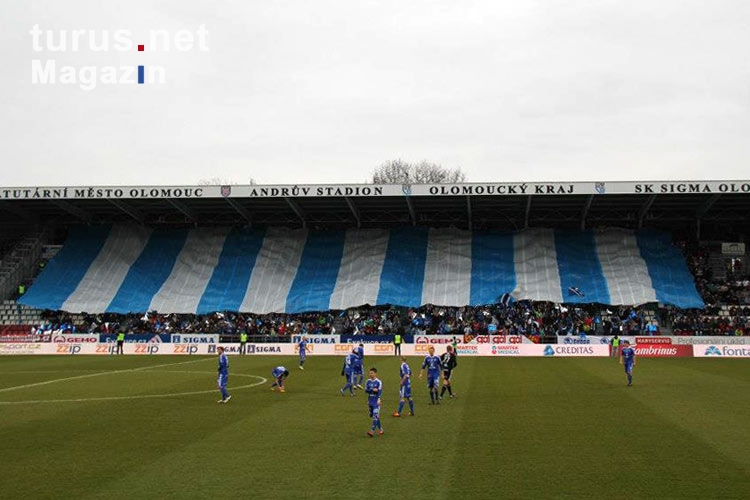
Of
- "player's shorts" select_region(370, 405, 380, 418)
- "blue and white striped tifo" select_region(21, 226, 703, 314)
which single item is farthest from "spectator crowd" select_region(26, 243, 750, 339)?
"player's shorts" select_region(370, 405, 380, 418)

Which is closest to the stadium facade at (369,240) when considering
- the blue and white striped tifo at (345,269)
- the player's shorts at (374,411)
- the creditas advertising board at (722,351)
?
the blue and white striped tifo at (345,269)

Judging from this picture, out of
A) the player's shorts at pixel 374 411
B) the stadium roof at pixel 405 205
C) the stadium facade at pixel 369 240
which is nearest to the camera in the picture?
the player's shorts at pixel 374 411

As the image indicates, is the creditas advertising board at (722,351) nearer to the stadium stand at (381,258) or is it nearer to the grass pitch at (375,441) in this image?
the stadium stand at (381,258)

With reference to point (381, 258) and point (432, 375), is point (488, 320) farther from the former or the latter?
point (432, 375)

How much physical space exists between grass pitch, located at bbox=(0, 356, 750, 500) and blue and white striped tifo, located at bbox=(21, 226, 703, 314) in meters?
28.0

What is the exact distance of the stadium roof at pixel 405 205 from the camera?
5669 centimetres

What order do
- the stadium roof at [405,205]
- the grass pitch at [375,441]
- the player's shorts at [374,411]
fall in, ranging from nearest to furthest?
the grass pitch at [375,441] → the player's shorts at [374,411] → the stadium roof at [405,205]

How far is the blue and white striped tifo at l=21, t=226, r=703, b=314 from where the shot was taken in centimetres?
5972

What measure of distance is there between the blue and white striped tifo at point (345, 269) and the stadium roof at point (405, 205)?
52.4 inches

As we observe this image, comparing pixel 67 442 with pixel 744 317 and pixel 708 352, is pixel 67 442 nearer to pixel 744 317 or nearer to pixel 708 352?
pixel 708 352

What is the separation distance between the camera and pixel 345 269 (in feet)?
209

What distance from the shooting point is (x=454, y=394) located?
1057 inches

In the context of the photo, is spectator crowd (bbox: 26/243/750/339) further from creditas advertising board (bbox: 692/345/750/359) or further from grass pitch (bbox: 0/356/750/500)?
grass pitch (bbox: 0/356/750/500)

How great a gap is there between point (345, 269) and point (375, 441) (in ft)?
152
